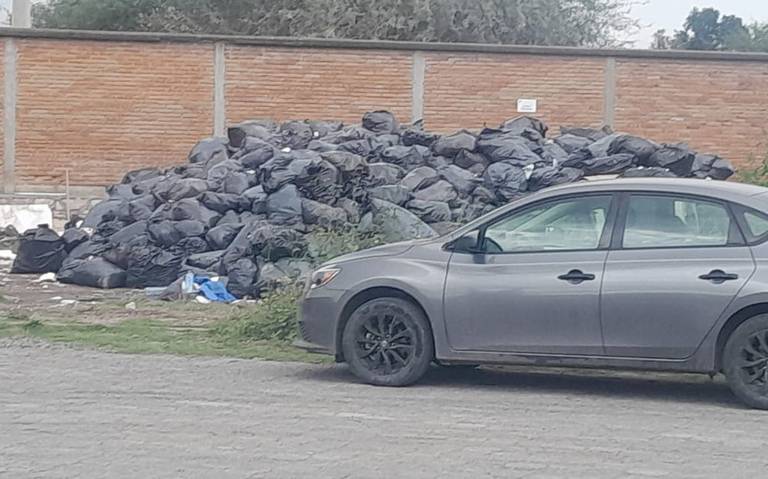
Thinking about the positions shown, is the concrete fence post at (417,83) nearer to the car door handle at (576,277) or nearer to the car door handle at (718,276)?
the car door handle at (576,277)

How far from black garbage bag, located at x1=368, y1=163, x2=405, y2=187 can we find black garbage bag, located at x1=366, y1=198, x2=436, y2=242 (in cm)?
87

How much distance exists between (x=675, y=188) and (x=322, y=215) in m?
8.01

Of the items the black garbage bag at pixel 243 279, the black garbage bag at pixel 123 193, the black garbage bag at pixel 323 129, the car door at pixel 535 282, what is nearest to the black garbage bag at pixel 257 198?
the black garbage bag at pixel 243 279

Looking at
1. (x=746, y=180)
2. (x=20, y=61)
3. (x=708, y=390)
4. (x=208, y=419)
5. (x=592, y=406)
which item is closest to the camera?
(x=208, y=419)

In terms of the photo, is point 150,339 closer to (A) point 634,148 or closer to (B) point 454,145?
(B) point 454,145

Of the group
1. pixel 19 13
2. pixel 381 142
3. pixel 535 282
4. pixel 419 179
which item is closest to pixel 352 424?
pixel 535 282

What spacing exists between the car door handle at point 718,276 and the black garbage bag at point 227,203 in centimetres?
1015

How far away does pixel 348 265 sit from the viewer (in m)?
10.5

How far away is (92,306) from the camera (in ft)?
51.8

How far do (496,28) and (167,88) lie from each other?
14307mm

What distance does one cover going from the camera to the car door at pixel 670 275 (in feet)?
30.7

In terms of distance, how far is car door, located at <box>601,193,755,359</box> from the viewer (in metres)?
A: 9.36

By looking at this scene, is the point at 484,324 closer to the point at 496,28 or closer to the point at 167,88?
the point at 167,88

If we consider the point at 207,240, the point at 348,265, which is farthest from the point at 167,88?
the point at 348,265
